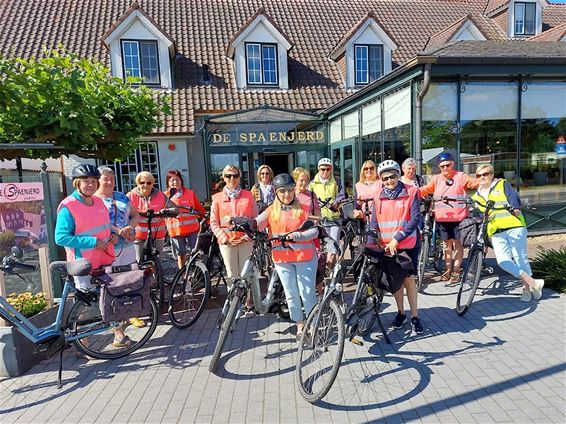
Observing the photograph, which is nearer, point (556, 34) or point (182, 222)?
point (182, 222)

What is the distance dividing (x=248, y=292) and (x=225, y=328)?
40 centimetres

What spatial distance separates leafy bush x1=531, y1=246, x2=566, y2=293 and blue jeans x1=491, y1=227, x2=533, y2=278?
710mm

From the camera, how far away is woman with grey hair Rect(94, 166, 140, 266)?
13.0 ft

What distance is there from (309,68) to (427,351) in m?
12.3

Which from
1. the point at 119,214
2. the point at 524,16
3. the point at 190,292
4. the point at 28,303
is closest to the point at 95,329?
the point at 28,303

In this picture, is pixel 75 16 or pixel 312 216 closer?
pixel 312 216

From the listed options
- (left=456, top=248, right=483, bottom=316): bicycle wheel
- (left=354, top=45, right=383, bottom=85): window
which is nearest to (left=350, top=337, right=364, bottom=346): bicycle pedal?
(left=456, top=248, right=483, bottom=316): bicycle wheel

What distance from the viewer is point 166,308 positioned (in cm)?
469

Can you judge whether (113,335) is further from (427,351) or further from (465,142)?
(465,142)

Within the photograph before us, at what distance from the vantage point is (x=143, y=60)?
1222 cm

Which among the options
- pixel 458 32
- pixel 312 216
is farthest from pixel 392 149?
pixel 458 32

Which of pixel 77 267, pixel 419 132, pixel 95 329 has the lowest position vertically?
pixel 95 329

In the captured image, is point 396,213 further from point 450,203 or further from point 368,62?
point 368,62

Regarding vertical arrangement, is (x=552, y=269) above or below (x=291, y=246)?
below
